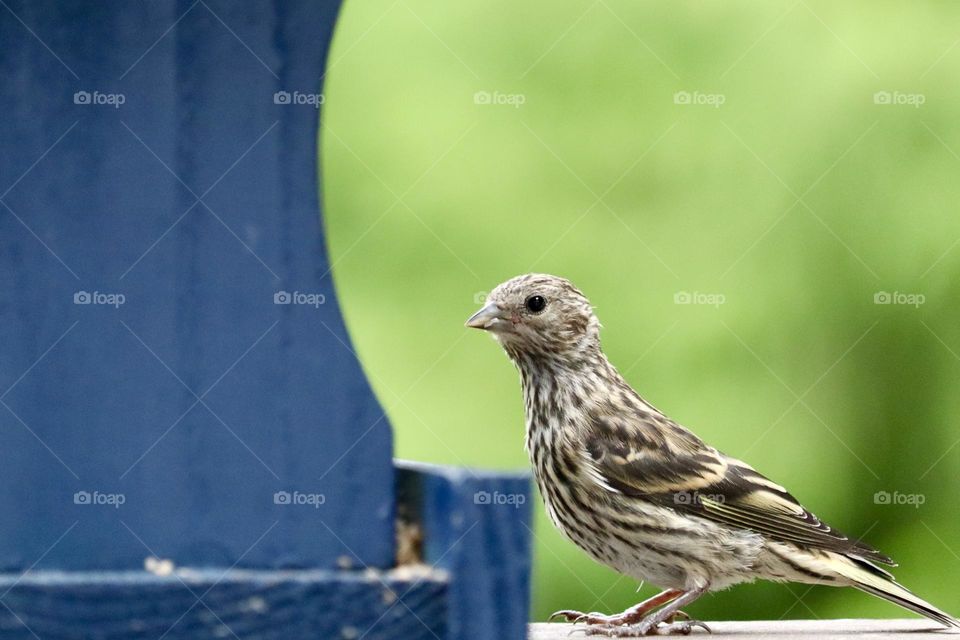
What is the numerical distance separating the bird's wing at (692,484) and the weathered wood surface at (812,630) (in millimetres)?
216

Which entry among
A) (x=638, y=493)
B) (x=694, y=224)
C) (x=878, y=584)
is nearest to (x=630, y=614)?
(x=638, y=493)

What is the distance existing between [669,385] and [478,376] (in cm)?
72

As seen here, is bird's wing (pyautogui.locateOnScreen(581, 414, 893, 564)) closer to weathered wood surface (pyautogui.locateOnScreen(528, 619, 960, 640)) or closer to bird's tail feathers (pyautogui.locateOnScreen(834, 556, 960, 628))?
bird's tail feathers (pyautogui.locateOnScreen(834, 556, 960, 628))

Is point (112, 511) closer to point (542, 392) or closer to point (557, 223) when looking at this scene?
point (542, 392)

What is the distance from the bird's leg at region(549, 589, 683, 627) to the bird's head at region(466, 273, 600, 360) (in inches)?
29.6

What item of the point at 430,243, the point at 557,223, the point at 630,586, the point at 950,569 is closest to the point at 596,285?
the point at 557,223

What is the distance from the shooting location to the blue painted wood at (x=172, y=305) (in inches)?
90.7

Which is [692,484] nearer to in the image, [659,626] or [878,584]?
[659,626]

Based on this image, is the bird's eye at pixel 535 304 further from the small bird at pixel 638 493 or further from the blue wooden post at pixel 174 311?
the blue wooden post at pixel 174 311

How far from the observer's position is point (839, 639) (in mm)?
3053

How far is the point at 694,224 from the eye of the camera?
5.31 meters

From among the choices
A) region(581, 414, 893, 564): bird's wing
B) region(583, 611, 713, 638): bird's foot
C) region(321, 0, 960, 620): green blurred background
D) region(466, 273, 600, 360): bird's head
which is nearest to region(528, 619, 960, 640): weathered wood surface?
region(583, 611, 713, 638): bird's foot

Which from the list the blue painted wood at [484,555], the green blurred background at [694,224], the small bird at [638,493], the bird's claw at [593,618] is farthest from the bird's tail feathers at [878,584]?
the blue painted wood at [484,555]

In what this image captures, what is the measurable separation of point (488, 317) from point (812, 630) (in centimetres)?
121
